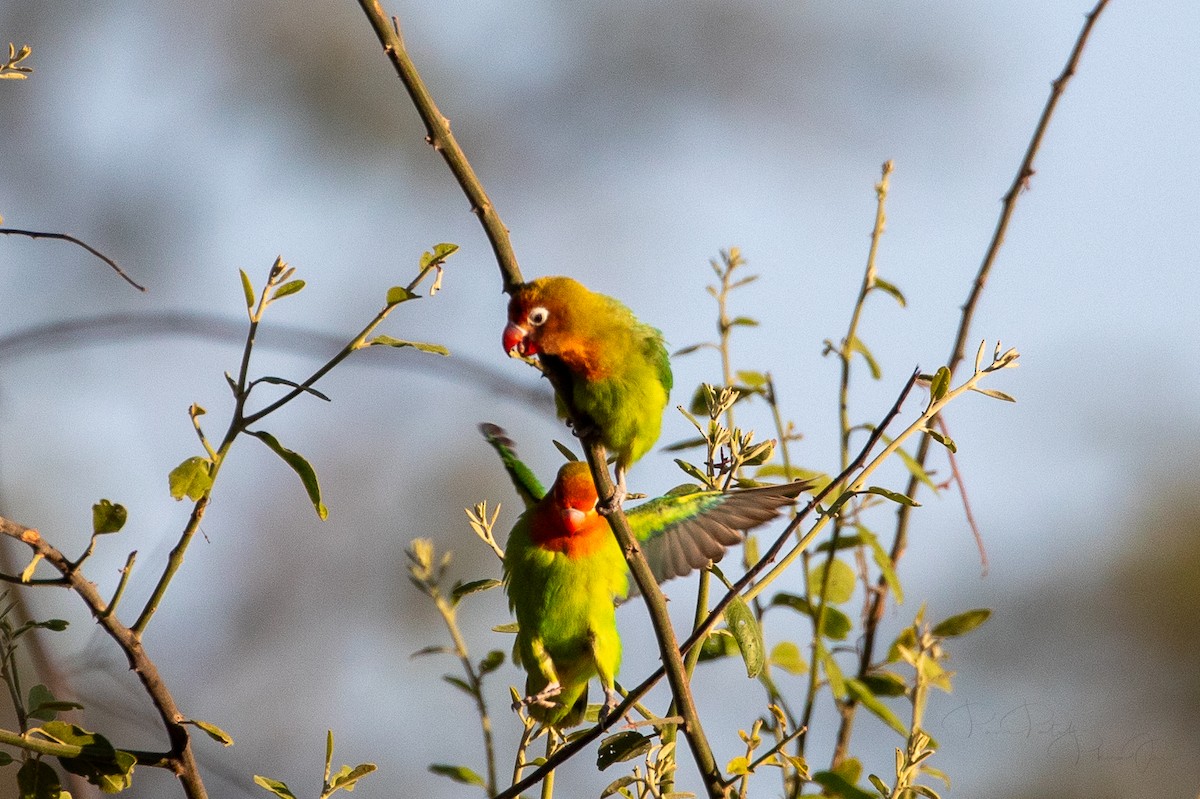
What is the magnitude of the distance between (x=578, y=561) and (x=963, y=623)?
0.77 m

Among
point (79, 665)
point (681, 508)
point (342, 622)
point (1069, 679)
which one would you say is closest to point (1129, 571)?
point (1069, 679)

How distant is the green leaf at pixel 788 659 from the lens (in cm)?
206

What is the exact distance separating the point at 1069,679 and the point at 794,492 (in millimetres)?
1569

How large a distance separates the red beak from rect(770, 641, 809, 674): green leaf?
68 cm

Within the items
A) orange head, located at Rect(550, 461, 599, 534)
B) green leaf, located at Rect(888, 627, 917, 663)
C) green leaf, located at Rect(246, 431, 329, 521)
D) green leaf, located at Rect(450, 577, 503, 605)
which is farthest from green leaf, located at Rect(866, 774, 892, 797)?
orange head, located at Rect(550, 461, 599, 534)

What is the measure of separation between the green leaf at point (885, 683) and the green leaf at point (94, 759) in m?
1.10

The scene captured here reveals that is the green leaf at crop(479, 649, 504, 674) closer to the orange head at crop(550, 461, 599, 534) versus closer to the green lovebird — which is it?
the green lovebird

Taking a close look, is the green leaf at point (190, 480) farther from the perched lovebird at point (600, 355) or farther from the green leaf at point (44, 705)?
the perched lovebird at point (600, 355)

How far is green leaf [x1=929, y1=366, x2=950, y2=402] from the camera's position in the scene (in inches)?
52.5

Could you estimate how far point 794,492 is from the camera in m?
1.58

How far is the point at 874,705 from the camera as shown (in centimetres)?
176

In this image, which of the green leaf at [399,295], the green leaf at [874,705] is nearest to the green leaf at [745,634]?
the green leaf at [874,705]

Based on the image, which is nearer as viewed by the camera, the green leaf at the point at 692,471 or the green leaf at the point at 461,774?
the green leaf at the point at 692,471

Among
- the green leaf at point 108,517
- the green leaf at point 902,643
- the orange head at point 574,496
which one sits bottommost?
the green leaf at point 108,517
